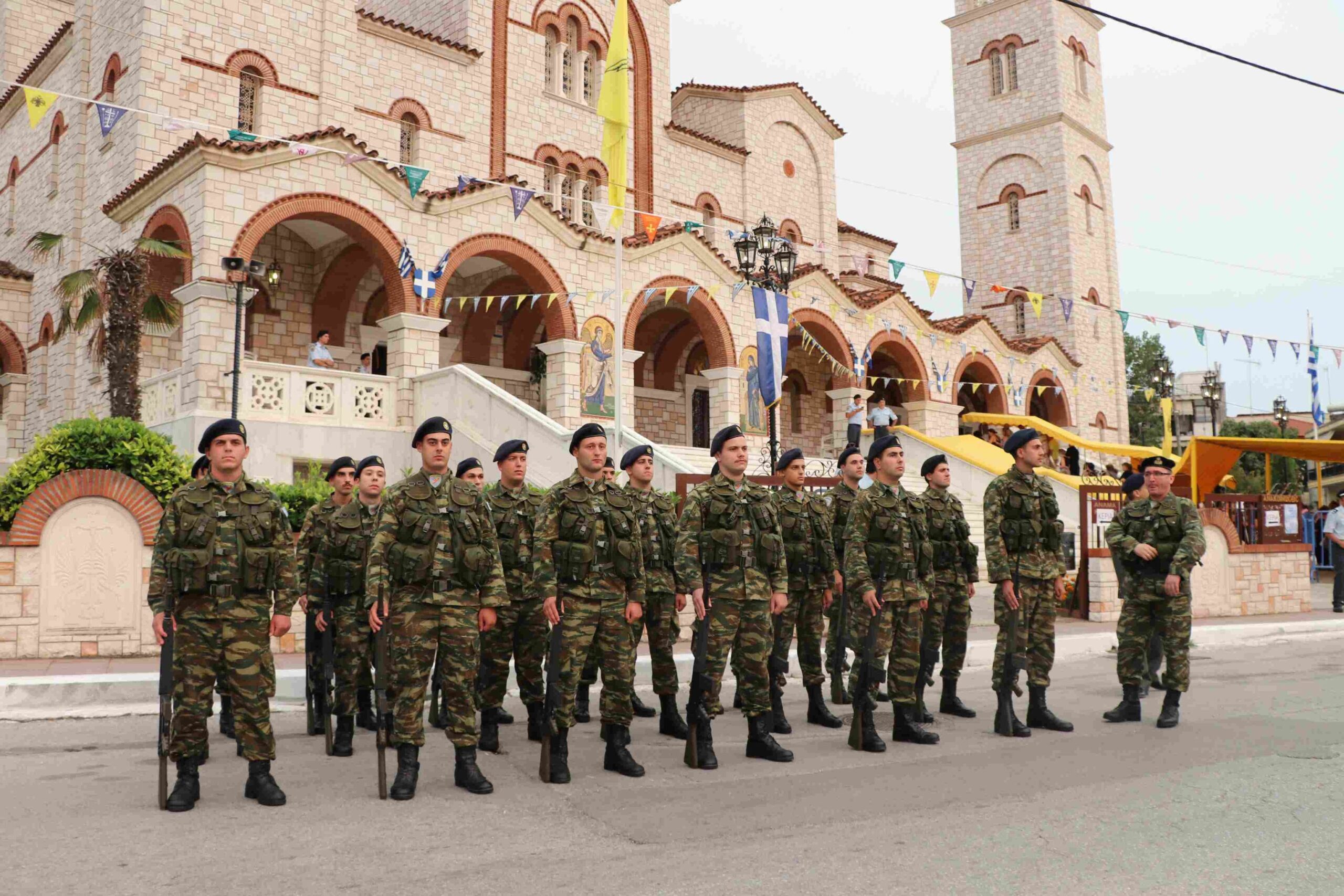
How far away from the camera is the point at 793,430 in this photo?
27859 mm

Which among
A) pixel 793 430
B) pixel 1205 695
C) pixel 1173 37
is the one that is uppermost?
pixel 1173 37

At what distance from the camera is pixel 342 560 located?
22.3 ft

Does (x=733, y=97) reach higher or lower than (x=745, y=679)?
higher

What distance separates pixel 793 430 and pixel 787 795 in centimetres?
2296

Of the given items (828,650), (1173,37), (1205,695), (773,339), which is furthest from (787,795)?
(773,339)

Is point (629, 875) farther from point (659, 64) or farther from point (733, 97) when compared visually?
point (733, 97)

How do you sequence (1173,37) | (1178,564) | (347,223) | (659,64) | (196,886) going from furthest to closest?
(659,64), (347,223), (1173,37), (1178,564), (196,886)

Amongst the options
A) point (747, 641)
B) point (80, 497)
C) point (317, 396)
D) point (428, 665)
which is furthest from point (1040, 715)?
point (317, 396)

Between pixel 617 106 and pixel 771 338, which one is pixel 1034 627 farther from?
pixel 617 106

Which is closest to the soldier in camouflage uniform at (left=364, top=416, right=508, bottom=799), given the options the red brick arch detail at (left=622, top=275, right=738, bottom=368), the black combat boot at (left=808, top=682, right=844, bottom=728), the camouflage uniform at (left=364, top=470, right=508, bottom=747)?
the camouflage uniform at (left=364, top=470, right=508, bottom=747)

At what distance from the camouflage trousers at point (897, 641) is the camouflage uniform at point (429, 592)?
8.44ft

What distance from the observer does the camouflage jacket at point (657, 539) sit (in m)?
6.32

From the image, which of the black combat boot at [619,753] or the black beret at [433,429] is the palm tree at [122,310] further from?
the black combat boot at [619,753]

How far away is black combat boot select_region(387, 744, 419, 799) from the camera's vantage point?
5125 mm
